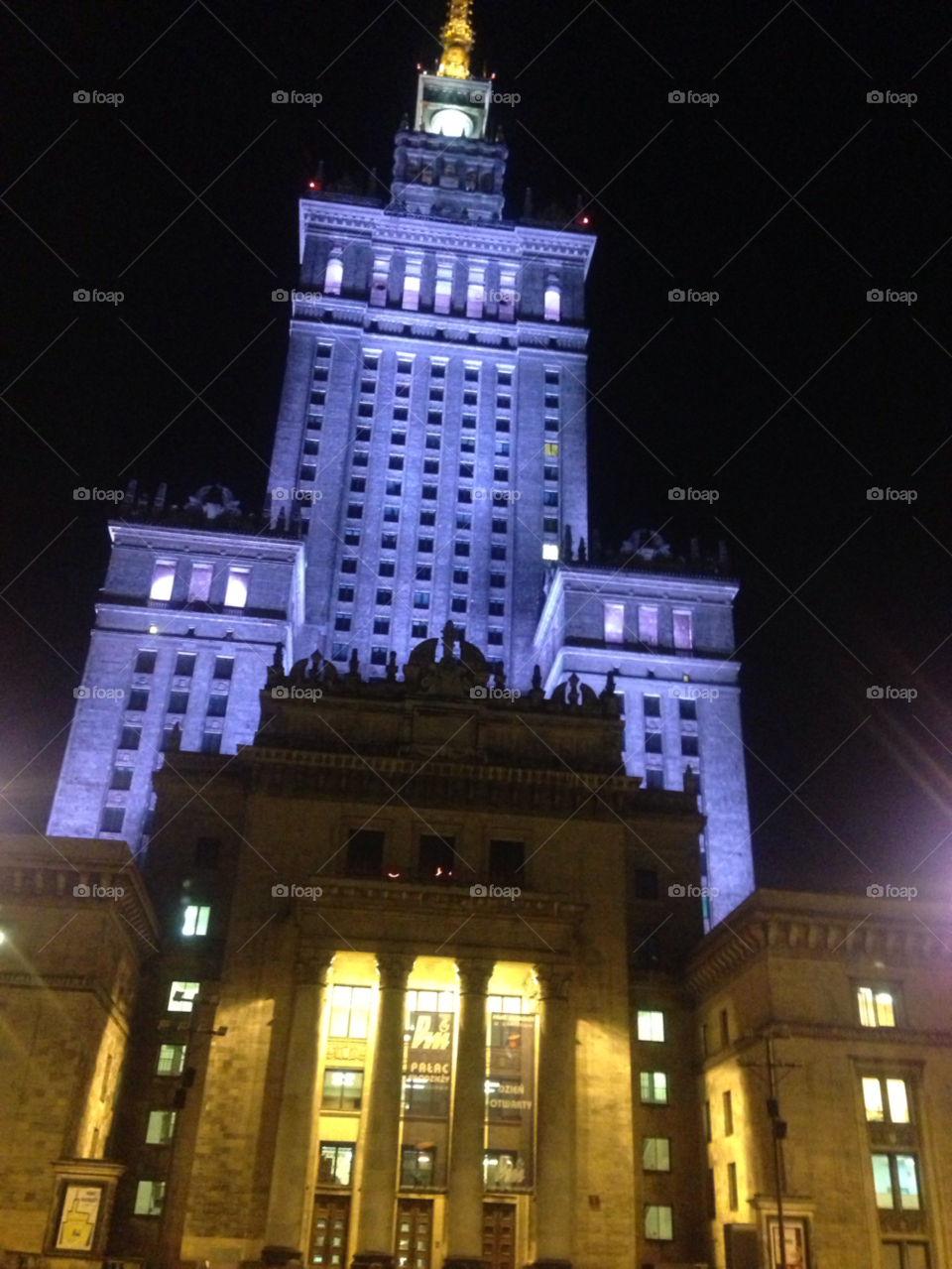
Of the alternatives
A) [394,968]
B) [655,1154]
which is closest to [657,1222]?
[655,1154]

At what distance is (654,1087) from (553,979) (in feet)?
31.5

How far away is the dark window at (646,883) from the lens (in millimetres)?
65938

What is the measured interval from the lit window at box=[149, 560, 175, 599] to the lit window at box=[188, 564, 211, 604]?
1.62 metres

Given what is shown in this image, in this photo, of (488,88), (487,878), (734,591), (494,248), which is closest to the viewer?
(487,878)

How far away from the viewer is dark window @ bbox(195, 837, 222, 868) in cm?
6253

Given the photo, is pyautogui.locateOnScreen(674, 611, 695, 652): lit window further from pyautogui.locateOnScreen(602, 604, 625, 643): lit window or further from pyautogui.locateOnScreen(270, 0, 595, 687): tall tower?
pyautogui.locateOnScreen(270, 0, 595, 687): tall tower

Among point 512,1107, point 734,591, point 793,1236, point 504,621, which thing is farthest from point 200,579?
point 793,1236

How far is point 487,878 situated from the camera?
59.5 metres

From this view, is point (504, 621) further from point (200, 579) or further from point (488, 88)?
point (488, 88)

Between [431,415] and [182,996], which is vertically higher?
[431,415]

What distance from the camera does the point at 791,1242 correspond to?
45.3 meters

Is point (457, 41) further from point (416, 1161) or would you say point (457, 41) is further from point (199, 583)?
point (416, 1161)

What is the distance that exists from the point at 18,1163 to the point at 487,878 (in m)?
24.1

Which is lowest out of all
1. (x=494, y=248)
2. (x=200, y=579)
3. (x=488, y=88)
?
(x=200, y=579)
